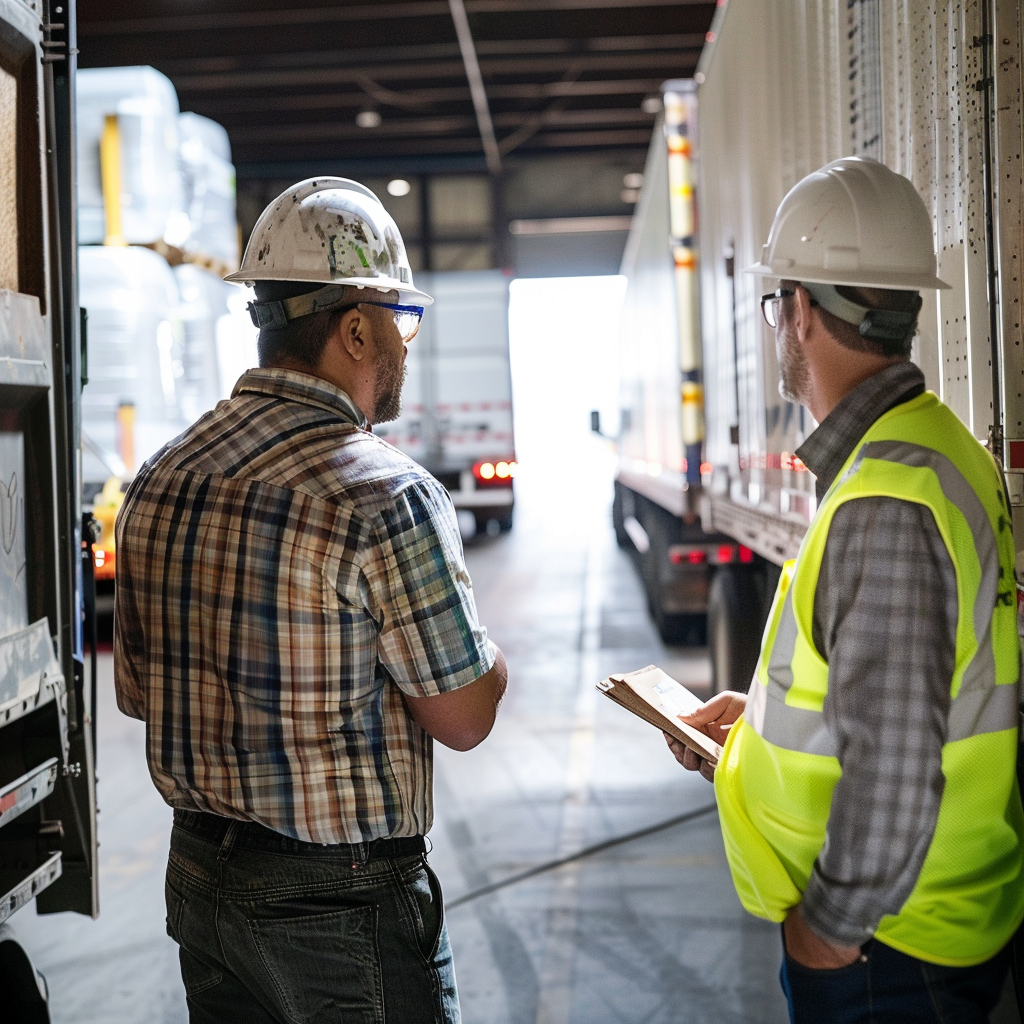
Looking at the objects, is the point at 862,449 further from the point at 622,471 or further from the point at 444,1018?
the point at 622,471

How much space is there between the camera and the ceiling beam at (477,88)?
15195 millimetres

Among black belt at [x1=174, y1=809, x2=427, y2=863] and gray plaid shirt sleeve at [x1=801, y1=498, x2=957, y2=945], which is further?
black belt at [x1=174, y1=809, x2=427, y2=863]

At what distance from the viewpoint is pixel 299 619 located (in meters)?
1.91

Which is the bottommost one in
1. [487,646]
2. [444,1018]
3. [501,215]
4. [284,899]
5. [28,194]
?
[444,1018]

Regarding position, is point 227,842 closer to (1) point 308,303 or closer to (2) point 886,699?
(1) point 308,303

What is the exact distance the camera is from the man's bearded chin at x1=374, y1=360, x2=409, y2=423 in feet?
7.06

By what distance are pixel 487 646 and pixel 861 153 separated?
2075 millimetres

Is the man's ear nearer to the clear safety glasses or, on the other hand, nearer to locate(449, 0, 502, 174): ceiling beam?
the clear safety glasses

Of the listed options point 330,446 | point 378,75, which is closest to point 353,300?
point 330,446

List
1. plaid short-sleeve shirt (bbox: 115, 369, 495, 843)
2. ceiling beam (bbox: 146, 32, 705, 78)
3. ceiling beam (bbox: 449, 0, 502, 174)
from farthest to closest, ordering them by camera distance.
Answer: ceiling beam (bbox: 146, 32, 705, 78)
ceiling beam (bbox: 449, 0, 502, 174)
plaid short-sleeve shirt (bbox: 115, 369, 495, 843)

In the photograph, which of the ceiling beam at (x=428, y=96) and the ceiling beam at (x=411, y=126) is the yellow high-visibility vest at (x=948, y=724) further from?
the ceiling beam at (x=411, y=126)

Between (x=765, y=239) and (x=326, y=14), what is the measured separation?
11.8 meters

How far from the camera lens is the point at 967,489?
69.6 inches

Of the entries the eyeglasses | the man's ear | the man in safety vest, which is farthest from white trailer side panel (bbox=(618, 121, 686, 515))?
the man in safety vest
